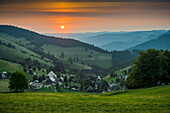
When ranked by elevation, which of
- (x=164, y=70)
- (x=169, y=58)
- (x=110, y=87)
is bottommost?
(x=110, y=87)

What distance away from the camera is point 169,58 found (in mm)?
65062

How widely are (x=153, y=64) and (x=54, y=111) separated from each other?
4689 cm

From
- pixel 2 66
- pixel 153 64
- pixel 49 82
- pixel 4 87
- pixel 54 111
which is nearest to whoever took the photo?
pixel 54 111

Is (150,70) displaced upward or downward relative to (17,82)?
upward

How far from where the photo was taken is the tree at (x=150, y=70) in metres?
57.6

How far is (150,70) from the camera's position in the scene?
57.8m

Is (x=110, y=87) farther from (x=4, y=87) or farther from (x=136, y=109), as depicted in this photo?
(x=136, y=109)

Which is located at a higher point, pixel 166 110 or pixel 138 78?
pixel 138 78

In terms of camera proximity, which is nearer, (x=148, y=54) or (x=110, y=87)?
(x=148, y=54)

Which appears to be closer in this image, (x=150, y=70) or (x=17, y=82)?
(x=150, y=70)

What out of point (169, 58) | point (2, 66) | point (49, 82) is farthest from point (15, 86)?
point (2, 66)

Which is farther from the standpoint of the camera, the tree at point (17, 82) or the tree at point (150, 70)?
the tree at point (17, 82)

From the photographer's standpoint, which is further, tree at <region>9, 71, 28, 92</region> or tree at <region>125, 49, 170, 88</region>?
tree at <region>9, 71, 28, 92</region>

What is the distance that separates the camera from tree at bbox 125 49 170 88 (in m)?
57.6
